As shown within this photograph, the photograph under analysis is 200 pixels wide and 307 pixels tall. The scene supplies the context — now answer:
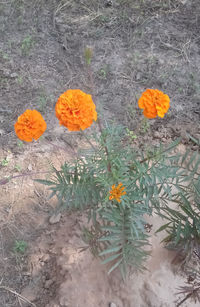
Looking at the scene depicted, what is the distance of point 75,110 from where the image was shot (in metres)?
1.30

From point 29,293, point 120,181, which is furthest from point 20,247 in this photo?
point 120,181

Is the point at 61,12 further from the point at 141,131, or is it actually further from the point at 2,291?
the point at 2,291

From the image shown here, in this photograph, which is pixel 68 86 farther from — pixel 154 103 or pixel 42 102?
pixel 154 103

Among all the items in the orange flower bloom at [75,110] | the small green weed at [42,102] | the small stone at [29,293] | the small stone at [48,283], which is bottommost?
the small stone at [29,293]

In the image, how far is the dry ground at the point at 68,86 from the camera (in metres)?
2.13

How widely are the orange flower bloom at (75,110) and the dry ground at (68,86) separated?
3.87 feet

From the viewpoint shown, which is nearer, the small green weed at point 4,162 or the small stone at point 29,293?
the small stone at point 29,293

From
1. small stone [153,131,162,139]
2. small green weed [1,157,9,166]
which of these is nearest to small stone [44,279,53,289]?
small green weed [1,157,9,166]

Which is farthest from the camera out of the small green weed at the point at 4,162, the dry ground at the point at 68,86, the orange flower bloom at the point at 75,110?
the small green weed at the point at 4,162

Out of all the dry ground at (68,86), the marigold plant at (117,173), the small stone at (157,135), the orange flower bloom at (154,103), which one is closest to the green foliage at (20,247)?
the dry ground at (68,86)

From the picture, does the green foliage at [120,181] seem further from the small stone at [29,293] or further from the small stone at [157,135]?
the small stone at [157,135]

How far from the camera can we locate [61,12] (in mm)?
3764

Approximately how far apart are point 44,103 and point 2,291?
174 centimetres

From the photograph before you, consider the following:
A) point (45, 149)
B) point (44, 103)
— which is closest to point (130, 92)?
point (44, 103)
